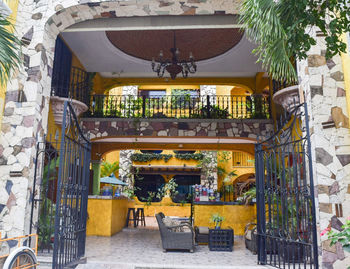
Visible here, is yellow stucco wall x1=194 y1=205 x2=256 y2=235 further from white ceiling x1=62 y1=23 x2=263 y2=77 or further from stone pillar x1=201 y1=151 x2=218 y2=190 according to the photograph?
stone pillar x1=201 y1=151 x2=218 y2=190

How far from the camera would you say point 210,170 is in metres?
18.3

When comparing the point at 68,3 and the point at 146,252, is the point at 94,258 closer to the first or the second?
the point at 146,252

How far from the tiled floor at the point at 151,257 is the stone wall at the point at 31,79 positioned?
1.50m

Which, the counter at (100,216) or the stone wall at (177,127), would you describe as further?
the stone wall at (177,127)

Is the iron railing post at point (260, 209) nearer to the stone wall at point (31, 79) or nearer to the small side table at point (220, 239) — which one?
the small side table at point (220, 239)

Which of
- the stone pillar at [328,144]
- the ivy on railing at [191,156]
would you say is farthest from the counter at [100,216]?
the ivy on railing at [191,156]

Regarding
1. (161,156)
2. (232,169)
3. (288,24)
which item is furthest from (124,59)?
(232,169)

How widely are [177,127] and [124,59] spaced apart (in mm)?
2591

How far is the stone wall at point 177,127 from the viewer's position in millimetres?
9812

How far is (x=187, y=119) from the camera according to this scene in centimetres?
980

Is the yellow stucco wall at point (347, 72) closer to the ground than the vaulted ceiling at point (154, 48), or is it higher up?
closer to the ground

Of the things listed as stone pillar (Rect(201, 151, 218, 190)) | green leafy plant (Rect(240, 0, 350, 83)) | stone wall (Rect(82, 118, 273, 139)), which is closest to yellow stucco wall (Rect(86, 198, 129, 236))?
stone wall (Rect(82, 118, 273, 139))

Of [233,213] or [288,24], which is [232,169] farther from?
[288,24]

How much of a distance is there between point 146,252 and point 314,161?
161 inches
